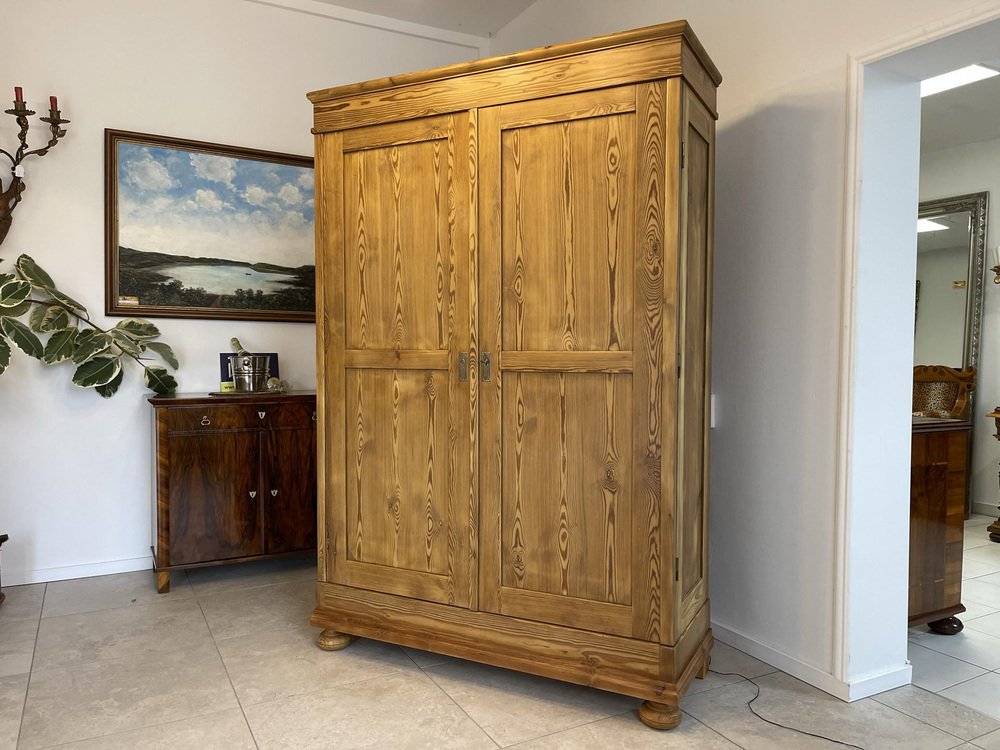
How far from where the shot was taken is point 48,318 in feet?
10.8

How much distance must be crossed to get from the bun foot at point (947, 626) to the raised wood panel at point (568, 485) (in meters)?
1.57

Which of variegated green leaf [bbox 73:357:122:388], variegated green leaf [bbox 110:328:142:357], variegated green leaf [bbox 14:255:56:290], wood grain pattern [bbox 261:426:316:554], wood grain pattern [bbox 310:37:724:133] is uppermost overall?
wood grain pattern [bbox 310:37:724:133]

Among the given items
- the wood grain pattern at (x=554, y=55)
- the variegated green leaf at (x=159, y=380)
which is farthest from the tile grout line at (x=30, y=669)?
the wood grain pattern at (x=554, y=55)

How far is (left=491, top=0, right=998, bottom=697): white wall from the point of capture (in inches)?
92.7

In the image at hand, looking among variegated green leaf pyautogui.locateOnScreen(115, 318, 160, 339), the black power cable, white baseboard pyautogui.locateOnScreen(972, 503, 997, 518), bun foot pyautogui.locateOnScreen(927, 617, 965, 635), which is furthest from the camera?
white baseboard pyautogui.locateOnScreen(972, 503, 997, 518)

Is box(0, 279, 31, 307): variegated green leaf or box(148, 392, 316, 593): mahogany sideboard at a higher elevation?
box(0, 279, 31, 307): variegated green leaf

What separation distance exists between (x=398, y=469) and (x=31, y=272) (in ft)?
6.77

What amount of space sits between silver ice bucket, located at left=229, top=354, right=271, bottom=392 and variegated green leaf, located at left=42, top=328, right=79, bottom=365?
71 cm

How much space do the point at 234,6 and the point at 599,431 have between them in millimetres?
3075

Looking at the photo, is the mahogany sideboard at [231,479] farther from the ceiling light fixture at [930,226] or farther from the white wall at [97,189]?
the ceiling light fixture at [930,226]

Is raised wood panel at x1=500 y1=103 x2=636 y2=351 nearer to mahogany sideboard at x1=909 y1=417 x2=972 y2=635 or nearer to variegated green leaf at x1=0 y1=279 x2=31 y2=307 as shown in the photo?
mahogany sideboard at x1=909 y1=417 x2=972 y2=635

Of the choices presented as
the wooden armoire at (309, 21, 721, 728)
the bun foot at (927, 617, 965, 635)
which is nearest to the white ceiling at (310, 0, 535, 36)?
the wooden armoire at (309, 21, 721, 728)

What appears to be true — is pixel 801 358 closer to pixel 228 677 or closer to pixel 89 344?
pixel 228 677

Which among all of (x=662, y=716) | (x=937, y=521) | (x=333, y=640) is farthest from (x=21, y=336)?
(x=937, y=521)
